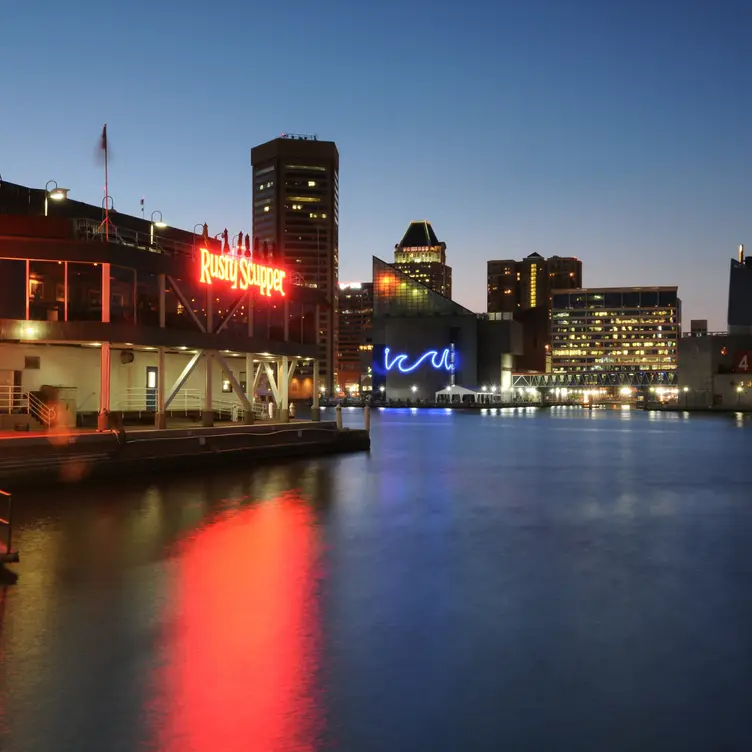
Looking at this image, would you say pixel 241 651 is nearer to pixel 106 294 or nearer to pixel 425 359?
pixel 106 294

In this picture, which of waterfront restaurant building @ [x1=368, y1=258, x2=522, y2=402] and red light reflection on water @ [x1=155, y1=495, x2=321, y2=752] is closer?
red light reflection on water @ [x1=155, y1=495, x2=321, y2=752]

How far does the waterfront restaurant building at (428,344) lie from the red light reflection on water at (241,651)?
150245 millimetres

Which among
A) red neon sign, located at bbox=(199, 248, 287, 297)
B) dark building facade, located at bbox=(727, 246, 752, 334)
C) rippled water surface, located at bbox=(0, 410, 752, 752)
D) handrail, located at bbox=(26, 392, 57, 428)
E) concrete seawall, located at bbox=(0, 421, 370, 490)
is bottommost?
rippled water surface, located at bbox=(0, 410, 752, 752)

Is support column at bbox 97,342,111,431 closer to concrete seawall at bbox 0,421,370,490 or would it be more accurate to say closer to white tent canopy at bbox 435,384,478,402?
concrete seawall at bbox 0,421,370,490

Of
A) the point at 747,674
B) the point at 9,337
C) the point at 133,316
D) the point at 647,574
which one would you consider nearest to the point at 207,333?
the point at 133,316

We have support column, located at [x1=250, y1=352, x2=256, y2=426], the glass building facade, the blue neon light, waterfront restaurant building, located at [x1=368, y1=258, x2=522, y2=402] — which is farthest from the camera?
the glass building facade

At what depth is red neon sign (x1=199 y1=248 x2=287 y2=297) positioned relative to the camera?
3725 centimetres

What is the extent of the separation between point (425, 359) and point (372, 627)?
6355 inches

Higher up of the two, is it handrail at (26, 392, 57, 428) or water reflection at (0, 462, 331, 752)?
handrail at (26, 392, 57, 428)

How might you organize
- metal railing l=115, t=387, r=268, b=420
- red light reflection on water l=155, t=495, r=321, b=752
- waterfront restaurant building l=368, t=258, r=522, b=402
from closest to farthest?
red light reflection on water l=155, t=495, r=321, b=752 < metal railing l=115, t=387, r=268, b=420 < waterfront restaurant building l=368, t=258, r=522, b=402

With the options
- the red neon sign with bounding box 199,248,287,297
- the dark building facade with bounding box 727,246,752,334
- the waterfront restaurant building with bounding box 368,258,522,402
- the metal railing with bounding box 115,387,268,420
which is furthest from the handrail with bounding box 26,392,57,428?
the dark building facade with bounding box 727,246,752,334

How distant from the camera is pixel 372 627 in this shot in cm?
1120

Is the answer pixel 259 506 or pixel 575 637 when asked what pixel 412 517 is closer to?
pixel 259 506

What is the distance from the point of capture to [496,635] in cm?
1078
